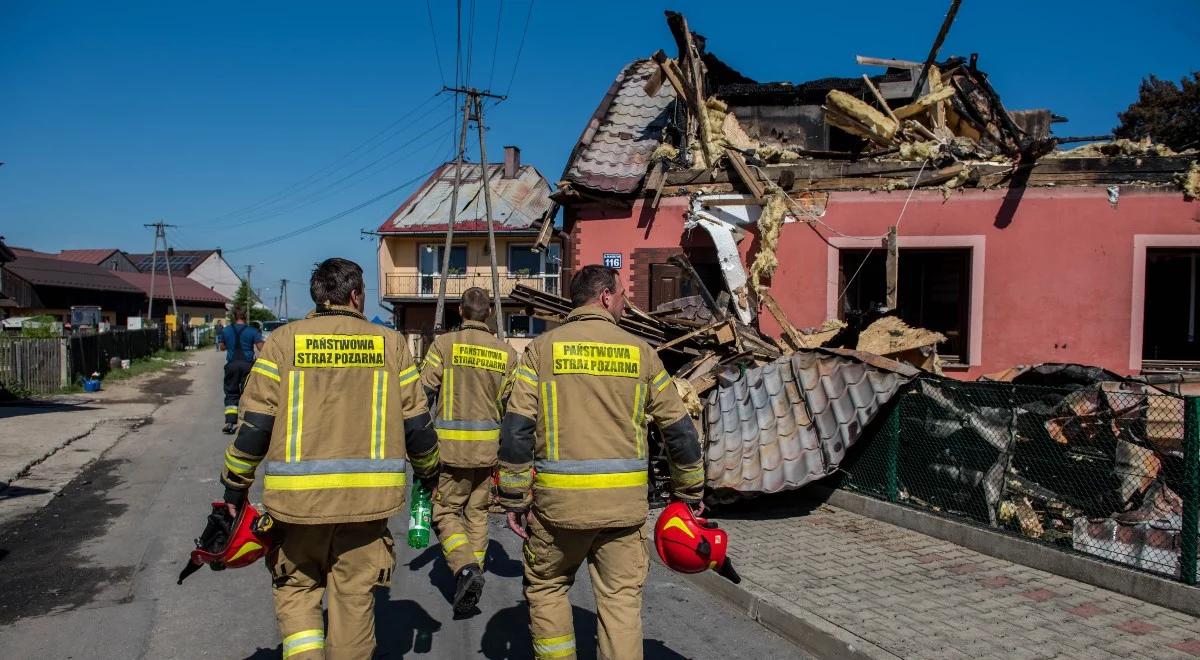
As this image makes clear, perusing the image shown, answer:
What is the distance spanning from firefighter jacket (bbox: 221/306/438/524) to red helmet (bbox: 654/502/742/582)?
1.19m

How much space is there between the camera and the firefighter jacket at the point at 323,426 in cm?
324

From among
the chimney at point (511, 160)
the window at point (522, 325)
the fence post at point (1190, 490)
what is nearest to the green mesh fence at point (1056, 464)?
the fence post at point (1190, 490)

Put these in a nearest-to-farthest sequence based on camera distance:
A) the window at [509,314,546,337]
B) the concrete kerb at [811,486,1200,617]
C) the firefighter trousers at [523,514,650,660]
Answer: the firefighter trousers at [523,514,650,660]
the concrete kerb at [811,486,1200,617]
the window at [509,314,546,337]

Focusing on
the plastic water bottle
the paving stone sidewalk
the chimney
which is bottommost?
the paving stone sidewalk

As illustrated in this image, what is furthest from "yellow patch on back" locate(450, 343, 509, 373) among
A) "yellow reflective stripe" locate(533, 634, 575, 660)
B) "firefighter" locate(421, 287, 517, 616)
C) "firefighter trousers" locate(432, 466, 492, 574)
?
"yellow reflective stripe" locate(533, 634, 575, 660)

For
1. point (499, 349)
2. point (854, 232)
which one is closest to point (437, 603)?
point (499, 349)

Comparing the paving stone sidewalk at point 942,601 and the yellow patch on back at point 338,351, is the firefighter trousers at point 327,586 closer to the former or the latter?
the yellow patch on back at point 338,351

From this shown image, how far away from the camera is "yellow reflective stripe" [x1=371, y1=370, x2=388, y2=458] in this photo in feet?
11.2

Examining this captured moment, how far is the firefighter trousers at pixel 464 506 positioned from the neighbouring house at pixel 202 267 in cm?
7913

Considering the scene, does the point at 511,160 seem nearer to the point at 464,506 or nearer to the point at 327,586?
the point at 464,506

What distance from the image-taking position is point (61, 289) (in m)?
49.0

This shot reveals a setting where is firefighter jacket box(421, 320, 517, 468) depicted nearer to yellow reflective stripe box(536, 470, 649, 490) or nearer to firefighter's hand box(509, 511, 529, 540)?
firefighter's hand box(509, 511, 529, 540)

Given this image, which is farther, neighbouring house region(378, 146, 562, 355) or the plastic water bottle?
neighbouring house region(378, 146, 562, 355)

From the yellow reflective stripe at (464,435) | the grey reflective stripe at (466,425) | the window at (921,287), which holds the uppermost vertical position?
the window at (921,287)
